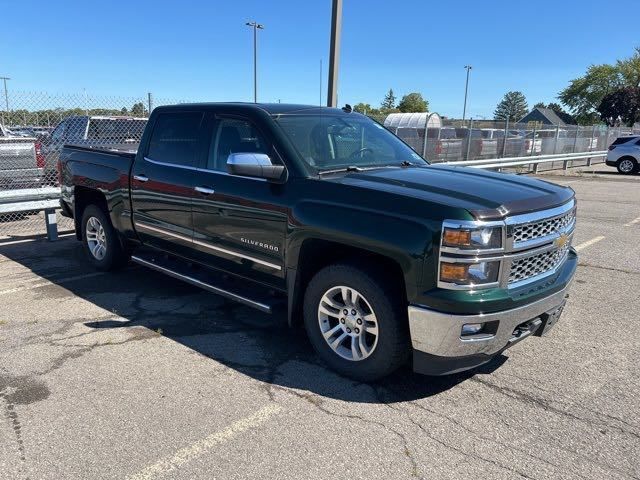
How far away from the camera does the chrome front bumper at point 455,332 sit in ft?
10.6

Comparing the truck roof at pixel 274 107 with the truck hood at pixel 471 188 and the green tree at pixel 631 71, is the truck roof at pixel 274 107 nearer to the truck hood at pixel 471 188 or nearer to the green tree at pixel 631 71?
the truck hood at pixel 471 188

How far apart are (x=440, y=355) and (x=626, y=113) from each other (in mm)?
77680

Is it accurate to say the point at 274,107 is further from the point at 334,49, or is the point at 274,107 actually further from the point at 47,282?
the point at 334,49

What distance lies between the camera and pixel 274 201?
13.5ft

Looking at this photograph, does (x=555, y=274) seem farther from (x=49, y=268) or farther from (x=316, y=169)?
(x=49, y=268)

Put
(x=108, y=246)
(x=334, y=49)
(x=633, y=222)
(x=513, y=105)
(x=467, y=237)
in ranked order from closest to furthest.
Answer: (x=467, y=237)
(x=108, y=246)
(x=334, y=49)
(x=633, y=222)
(x=513, y=105)

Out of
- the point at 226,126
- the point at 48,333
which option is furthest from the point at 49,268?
the point at 226,126

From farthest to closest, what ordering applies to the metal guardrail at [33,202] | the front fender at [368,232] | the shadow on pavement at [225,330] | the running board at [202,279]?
the metal guardrail at [33,202], the running board at [202,279], the shadow on pavement at [225,330], the front fender at [368,232]

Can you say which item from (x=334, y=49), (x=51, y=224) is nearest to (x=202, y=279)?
(x=51, y=224)

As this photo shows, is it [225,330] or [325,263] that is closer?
[325,263]

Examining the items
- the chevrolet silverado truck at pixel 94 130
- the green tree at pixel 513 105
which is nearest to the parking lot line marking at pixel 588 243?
the chevrolet silverado truck at pixel 94 130

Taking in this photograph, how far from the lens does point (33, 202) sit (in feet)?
25.5

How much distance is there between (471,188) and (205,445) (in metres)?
2.36

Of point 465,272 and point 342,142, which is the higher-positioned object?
point 342,142
